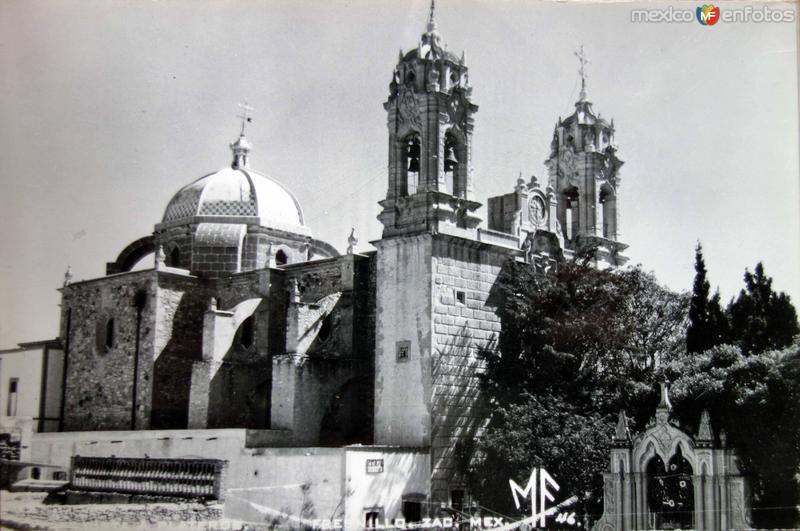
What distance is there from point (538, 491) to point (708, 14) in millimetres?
13124

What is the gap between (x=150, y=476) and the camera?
96.1 ft

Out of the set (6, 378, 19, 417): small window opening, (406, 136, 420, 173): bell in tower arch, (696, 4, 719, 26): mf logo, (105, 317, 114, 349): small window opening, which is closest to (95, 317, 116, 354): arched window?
→ (105, 317, 114, 349): small window opening

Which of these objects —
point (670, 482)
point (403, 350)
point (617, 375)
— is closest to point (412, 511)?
point (403, 350)

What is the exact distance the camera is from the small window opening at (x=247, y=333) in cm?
3653

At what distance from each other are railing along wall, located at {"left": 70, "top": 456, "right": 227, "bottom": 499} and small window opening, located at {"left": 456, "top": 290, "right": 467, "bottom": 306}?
833 cm

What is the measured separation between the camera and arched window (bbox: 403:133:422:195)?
3191 cm

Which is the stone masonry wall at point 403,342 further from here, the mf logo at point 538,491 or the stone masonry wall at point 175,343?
the stone masonry wall at point 175,343

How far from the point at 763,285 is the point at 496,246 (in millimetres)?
7988

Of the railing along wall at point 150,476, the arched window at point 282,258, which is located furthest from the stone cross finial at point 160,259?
the railing along wall at point 150,476

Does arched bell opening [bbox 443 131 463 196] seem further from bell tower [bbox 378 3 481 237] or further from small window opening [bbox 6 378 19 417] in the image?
small window opening [bbox 6 378 19 417]

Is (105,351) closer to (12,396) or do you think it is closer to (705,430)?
(12,396)

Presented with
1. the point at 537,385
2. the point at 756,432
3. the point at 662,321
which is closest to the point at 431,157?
the point at 537,385

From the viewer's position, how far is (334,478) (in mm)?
26391

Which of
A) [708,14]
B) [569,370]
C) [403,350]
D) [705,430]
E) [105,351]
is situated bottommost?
[705,430]
